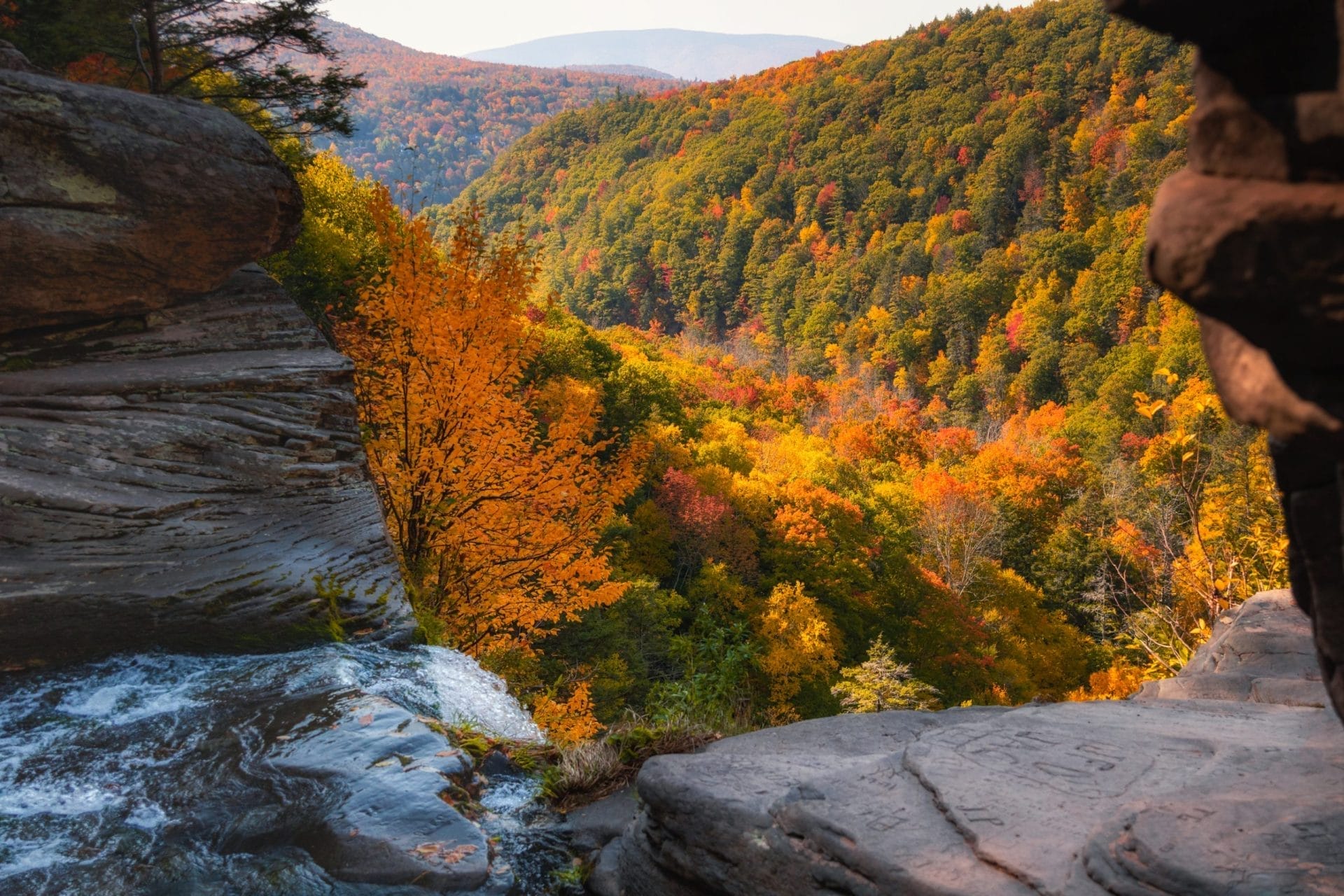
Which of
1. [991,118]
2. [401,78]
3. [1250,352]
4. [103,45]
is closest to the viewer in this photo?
[1250,352]

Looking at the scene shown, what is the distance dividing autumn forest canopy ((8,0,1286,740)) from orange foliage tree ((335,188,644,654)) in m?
0.06

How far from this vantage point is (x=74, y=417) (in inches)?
357

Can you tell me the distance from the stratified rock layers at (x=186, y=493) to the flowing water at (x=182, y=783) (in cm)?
56

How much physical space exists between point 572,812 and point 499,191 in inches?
6259

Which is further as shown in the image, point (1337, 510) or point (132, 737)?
point (132, 737)

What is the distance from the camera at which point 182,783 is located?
570 centimetres

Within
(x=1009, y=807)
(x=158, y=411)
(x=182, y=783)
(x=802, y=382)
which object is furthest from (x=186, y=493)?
(x=802, y=382)

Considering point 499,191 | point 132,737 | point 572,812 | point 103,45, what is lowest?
point 572,812

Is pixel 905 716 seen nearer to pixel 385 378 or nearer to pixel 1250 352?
pixel 1250 352

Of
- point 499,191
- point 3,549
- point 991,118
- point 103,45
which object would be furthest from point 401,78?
point 3,549

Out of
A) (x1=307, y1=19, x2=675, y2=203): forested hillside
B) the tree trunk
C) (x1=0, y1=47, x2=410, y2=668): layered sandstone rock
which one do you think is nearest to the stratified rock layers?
(x1=0, y1=47, x2=410, y2=668): layered sandstone rock

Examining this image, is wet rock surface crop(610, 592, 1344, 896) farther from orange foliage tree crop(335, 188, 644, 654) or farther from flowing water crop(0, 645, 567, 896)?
orange foliage tree crop(335, 188, 644, 654)

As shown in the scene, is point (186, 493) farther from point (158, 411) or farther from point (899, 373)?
point (899, 373)

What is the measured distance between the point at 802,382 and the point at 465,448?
85871 millimetres
